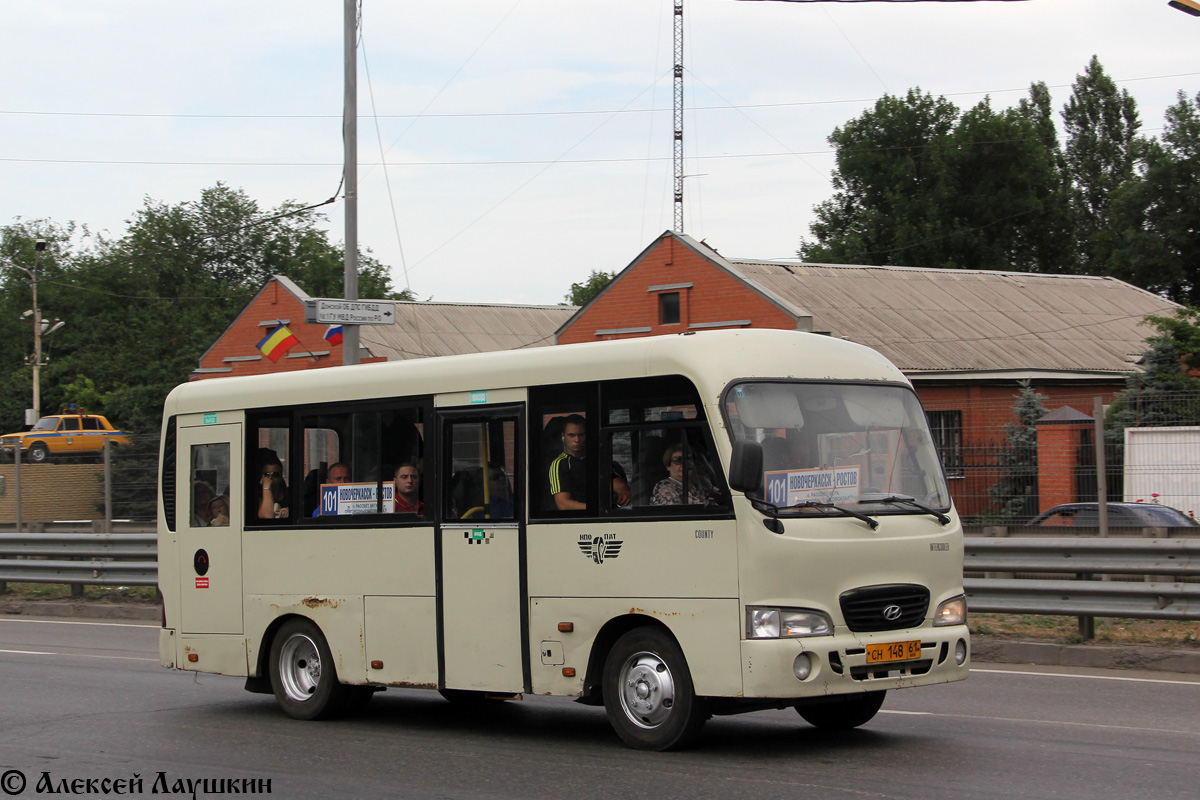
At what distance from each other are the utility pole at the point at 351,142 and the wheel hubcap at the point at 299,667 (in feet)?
26.1

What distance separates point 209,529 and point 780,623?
5358 mm

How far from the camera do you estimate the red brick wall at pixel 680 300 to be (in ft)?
105

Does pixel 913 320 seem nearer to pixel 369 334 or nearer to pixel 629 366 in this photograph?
pixel 369 334

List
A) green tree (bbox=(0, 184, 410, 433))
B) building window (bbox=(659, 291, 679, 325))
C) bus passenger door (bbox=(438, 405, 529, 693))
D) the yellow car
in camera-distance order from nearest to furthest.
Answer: bus passenger door (bbox=(438, 405, 529, 693)) → building window (bbox=(659, 291, 679, 325)) → the yellow car → green tree (bbox=(0, 184, 410, 433))

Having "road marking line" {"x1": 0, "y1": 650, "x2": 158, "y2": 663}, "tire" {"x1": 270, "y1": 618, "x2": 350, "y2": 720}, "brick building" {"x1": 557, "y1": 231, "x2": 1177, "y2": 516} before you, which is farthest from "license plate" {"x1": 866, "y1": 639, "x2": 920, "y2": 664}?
"brick building" {"x1": 557, "y1": 231, "x2": 1177, "y2": 516}

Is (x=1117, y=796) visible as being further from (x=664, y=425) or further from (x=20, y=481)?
(x=20, y=481)

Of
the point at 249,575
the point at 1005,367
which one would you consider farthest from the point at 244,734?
the point at 1005,367

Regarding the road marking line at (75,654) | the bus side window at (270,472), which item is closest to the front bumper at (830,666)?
the bus side window at (270,472)

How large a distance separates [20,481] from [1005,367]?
2234cm

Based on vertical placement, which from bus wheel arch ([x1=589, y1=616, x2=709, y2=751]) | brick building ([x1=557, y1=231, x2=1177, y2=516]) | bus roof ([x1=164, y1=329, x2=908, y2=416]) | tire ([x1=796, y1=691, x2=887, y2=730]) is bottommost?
tire ([x1=796, y1=691, x2=887, y2=730])

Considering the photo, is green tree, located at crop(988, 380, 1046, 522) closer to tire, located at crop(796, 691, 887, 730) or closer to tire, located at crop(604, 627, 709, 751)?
tire, located at crop(796, 691, 887, 730)

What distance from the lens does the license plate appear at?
770 centimetres

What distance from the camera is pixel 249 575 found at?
34.6 feet

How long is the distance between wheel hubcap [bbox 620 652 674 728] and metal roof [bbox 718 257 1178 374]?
22.9m
